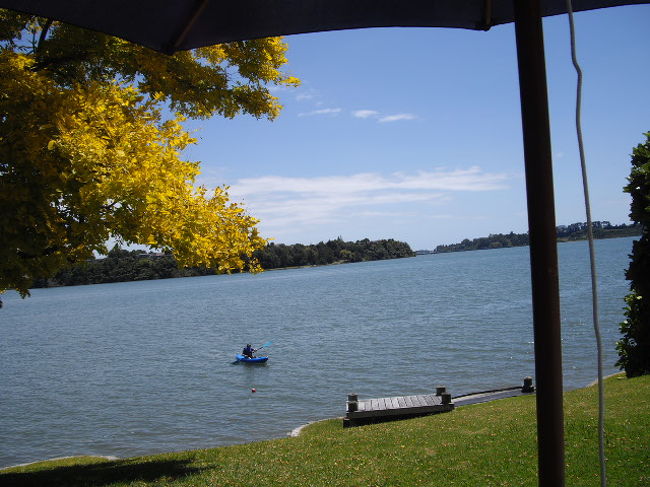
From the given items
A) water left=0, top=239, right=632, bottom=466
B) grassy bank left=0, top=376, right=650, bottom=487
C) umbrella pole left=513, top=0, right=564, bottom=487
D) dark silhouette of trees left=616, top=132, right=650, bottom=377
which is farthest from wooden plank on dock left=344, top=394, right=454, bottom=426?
umbrella pole left=513, top=0, right=564, bottom=487

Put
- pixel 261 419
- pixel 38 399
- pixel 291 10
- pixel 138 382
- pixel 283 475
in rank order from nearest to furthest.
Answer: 1. pixel 291 10
2. pixel 283 475
3. pixel 261 419
4. pixel 38 399
5. pixel 138 382

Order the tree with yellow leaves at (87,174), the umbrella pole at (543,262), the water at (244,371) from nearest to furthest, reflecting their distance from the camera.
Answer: the umbrella pole at (543,262) → the tree with yellow leaves at (87,174) → the water at (244,371)

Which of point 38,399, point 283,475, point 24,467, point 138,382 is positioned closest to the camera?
point 283,475

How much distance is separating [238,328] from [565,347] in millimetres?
35198

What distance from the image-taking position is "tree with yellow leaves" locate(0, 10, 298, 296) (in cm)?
638

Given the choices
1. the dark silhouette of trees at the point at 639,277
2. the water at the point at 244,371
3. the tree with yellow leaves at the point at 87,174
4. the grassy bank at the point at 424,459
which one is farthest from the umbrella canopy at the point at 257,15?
the water at the point at 244,371

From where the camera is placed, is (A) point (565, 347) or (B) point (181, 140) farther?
(A) point (565, 347)

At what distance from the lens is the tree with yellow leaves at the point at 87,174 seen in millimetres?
6379

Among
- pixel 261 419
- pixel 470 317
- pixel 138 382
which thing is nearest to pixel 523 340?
pixel 470 317

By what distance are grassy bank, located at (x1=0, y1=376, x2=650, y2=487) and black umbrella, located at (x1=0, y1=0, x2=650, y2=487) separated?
535 cm

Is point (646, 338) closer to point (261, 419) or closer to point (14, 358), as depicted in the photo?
point (261, 419)

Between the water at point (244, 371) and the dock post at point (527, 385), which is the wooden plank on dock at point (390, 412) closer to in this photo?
the water at point (244, 371)

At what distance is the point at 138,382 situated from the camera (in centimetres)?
3281

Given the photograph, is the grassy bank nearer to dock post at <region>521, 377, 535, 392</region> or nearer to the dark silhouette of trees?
the dark silhouette of trees
